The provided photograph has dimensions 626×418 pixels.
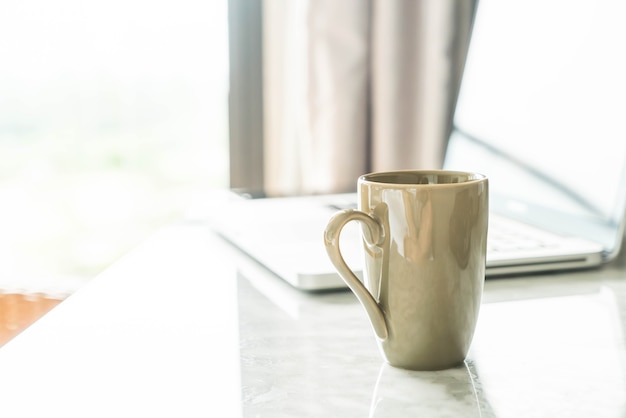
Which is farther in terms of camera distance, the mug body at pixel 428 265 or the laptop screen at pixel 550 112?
the laptop screen at pixel 550 112

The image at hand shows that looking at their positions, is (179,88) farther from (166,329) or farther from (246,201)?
(166,329)

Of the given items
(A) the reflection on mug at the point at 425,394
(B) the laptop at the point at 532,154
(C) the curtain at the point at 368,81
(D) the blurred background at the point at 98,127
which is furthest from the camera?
(D) the blurred background at the point at 98,127

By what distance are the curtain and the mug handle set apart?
84cm

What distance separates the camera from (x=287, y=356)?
516mm

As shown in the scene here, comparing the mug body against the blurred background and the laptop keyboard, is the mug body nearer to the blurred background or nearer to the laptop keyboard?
the laptop keyboard

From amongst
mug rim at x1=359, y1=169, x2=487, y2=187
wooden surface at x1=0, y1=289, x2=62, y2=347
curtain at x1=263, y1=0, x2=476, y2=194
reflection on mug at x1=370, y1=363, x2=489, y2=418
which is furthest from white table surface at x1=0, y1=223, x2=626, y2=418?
wooden surface at x1=0, y1=289, x2=62, y2=347

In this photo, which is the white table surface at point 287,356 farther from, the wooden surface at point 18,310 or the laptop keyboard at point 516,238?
the wooden surface at point 18,310

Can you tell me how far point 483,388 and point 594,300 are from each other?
23 centimetres

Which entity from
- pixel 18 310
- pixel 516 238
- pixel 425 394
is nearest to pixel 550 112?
pixel 516 238

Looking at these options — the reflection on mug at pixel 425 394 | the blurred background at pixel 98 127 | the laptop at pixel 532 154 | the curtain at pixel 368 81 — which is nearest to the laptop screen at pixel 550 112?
the laptop at pixel 532 154

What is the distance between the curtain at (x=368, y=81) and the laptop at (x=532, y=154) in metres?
0.23

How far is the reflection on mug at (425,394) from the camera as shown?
0.42 metres

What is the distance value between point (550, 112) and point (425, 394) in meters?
0.51

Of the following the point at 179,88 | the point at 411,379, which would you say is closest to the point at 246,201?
the point at 411,379
